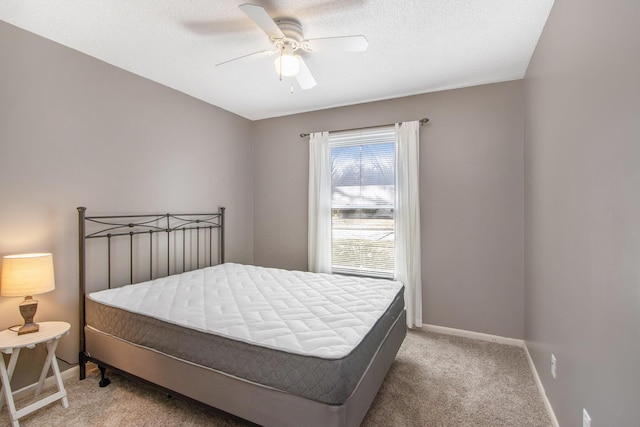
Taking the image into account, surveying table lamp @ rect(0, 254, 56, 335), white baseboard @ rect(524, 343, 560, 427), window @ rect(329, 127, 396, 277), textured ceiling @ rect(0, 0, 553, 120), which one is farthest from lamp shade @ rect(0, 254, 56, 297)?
white baseboard @ rect(524, 343, 560, 427)

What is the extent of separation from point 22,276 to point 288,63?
228cm

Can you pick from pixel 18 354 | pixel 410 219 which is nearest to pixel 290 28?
pixel 410 219

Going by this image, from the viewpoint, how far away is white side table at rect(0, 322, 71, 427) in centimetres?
179

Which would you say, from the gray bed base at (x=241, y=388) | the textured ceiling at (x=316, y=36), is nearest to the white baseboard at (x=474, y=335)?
the gray bed base at (x=241, y=388)

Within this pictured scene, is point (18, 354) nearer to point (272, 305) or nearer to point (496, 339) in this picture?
point (272, 305)

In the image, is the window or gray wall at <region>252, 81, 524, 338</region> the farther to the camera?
the window

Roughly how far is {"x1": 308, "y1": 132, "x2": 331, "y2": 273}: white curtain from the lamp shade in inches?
101

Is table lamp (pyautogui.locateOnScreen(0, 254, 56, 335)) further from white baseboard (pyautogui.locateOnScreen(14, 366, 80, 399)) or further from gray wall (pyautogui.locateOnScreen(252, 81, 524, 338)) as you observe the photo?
gray wall (pyautogui.locateOnScreen(252, 81, 524, 338))

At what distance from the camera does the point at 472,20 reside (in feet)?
6.68

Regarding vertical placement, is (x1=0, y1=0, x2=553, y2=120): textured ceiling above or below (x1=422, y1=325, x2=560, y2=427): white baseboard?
above

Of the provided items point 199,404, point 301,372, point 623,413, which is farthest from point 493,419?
point 199,404

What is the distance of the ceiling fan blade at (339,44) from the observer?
1912mm

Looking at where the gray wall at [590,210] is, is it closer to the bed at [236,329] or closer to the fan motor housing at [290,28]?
the bed at [236,329]

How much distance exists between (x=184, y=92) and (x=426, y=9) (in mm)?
2656
